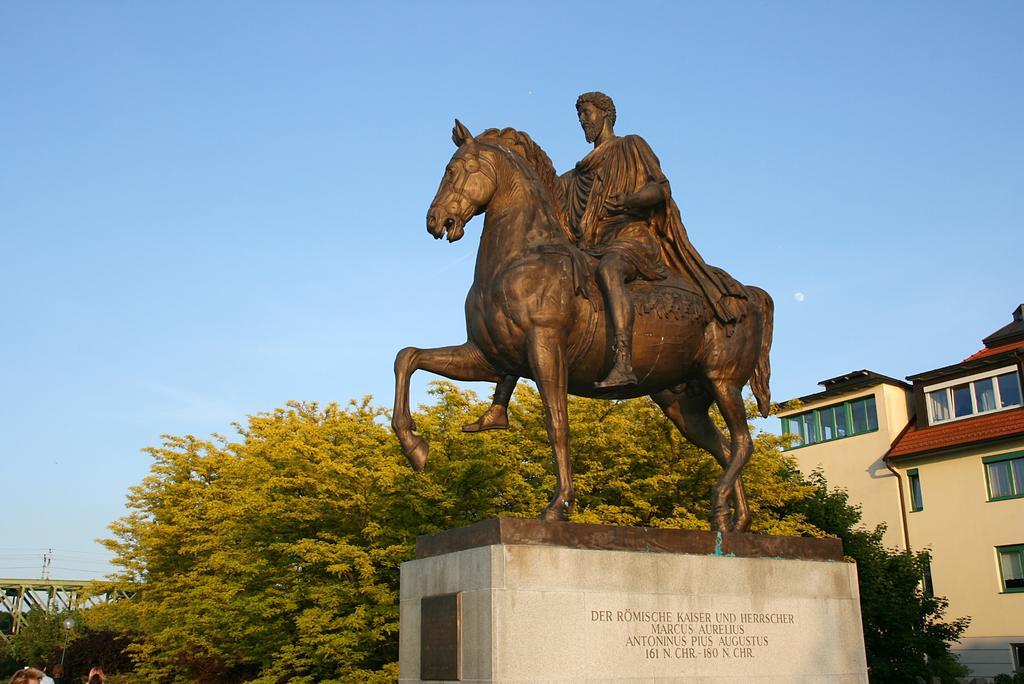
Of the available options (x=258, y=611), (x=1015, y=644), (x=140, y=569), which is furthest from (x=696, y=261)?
(x=140, y=569)

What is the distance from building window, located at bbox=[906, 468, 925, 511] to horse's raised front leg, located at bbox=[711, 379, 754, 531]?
104ft

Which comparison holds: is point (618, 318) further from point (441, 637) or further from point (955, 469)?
point (955, 469)

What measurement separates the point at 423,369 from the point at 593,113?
3.40 meters

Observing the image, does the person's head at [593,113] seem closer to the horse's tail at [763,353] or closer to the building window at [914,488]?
the horse's tail at [763,353]

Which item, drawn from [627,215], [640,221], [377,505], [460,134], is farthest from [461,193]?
[377,505]

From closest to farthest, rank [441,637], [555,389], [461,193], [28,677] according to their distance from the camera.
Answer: [441,637] → [555,389] → [461,193] → [28,677]

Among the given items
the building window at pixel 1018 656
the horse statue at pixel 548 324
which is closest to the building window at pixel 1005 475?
the building window at pixel 1018 656

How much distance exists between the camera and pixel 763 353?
34.7 ft

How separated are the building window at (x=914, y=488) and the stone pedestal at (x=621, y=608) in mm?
31728

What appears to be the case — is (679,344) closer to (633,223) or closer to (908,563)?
(633,223)

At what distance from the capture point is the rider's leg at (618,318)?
8.94 metres

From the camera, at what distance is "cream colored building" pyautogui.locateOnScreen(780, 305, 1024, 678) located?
3466cm

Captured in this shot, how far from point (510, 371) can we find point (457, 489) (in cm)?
1634

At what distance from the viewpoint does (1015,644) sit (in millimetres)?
33719
